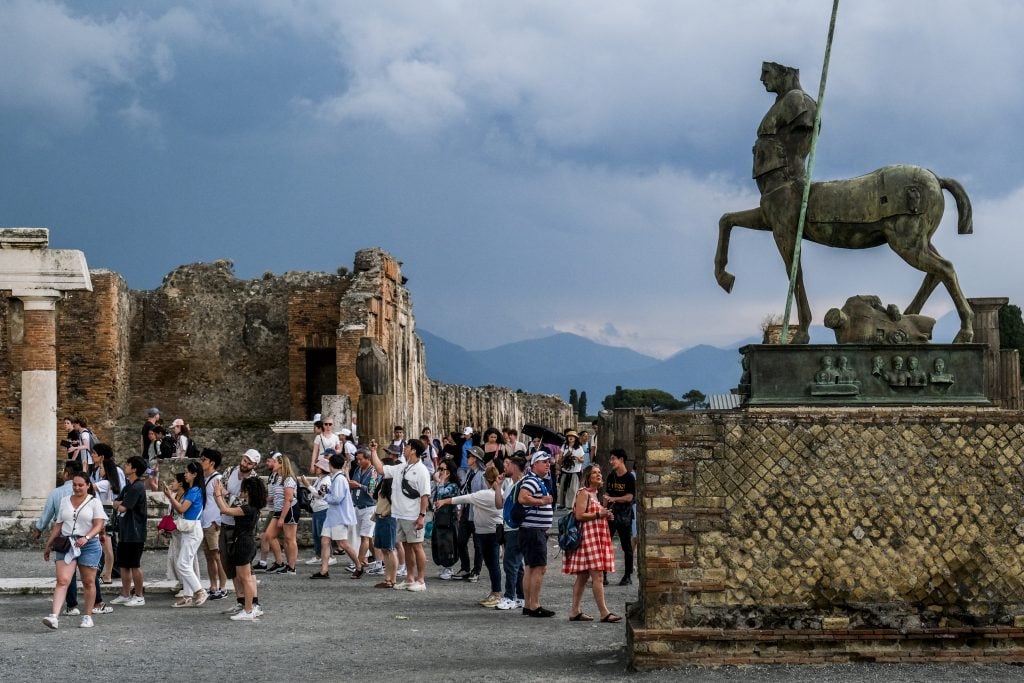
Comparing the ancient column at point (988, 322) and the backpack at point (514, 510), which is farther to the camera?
the ancient column at point (988, 322)

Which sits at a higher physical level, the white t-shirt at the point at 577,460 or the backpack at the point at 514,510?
the white t-shirt at the point at 577,460

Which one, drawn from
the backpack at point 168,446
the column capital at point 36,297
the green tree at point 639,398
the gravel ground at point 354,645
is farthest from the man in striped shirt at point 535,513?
the green tree at point 639,398

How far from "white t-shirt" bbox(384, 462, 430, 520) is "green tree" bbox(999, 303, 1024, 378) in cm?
4566

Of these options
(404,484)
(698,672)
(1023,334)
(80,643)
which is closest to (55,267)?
(404,484)

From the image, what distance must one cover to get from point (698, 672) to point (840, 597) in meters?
1.25

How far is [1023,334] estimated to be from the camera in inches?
2219

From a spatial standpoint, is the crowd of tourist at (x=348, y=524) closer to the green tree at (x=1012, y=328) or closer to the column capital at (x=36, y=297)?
the column capital at (x=36, y=297)

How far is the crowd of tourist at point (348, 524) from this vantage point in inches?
476

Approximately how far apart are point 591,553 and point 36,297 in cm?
1213

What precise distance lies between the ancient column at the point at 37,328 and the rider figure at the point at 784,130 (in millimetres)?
12893

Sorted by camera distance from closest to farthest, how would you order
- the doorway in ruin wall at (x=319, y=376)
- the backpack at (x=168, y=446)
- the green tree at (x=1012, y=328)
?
the backpack at (x=168, y=446), the doorway in ruin wall at (x=319, y=376), the green tree at (x=1012, y=328)

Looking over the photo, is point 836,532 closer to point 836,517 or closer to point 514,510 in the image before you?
point 836,517

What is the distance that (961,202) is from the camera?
A: 10.5 metres

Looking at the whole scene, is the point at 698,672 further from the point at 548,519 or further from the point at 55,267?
the point at 55,267
